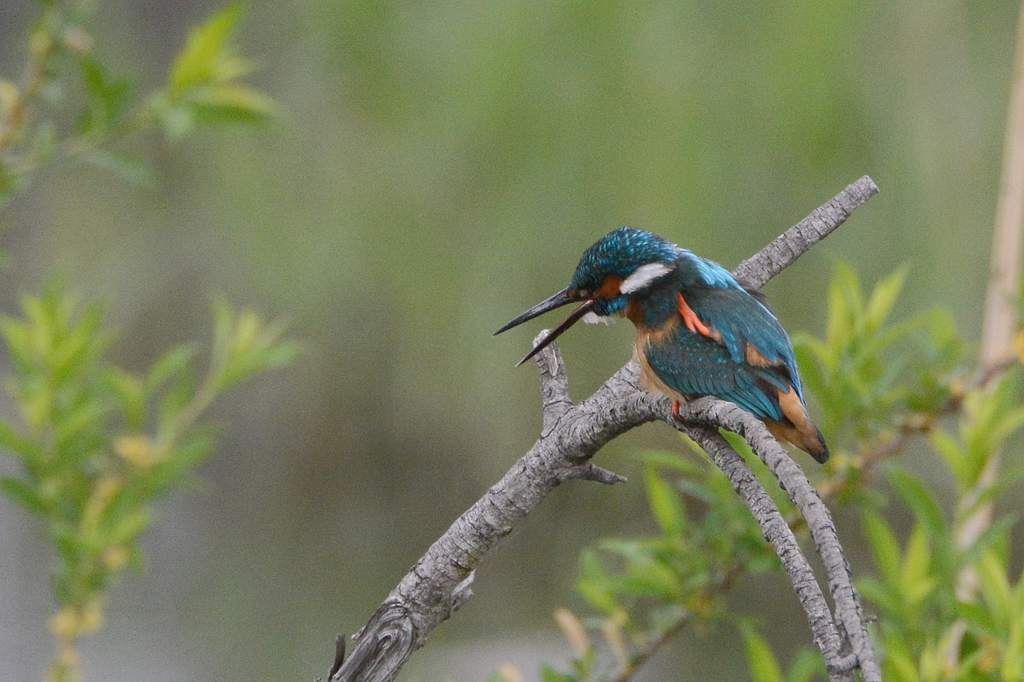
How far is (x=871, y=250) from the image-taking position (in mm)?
1951

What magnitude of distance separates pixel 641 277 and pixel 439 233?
53.4 inches

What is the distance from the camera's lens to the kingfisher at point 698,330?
79cm

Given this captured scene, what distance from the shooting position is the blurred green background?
193 cm

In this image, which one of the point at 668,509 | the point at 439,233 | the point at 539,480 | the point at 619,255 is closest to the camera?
the point at 539,480

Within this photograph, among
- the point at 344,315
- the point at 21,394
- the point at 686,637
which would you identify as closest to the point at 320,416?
the point at 344,315

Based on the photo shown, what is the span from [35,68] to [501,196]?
1.14 m

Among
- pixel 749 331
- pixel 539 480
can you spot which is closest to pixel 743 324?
pixel 749 331

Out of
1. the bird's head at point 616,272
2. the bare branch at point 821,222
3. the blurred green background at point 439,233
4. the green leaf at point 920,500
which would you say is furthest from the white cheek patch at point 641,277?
the blurred green background at point 439,233

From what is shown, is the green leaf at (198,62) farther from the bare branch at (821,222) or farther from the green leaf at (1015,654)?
the green leaf at (1015,654)

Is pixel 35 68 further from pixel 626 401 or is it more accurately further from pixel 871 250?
pixel 871 250

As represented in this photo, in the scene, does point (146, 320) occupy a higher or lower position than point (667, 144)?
higher

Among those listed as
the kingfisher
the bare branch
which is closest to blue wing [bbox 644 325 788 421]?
the kingfisher

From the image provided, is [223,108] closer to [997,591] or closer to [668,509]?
[668,509]

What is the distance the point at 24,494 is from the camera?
101cm
